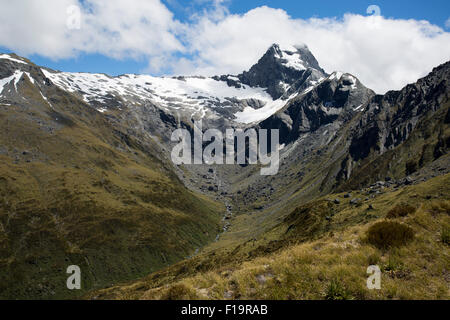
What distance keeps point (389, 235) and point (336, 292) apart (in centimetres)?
620

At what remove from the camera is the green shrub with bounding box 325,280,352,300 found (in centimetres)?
1312

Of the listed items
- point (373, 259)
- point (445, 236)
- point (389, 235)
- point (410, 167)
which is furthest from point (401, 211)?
point (410, 167)

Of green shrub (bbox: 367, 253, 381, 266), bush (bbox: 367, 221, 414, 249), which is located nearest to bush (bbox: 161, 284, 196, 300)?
green shrub (bbox: 367, 253, 381, 266)

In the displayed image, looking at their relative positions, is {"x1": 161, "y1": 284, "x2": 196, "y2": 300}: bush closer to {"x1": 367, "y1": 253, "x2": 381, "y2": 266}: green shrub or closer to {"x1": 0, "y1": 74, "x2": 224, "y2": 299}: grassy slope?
{"x1": 367, "y1": 253, "x2": 381, "y2": 266}: green shrub

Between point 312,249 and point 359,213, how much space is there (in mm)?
59790

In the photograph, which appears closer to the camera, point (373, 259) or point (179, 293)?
point (179, 293)

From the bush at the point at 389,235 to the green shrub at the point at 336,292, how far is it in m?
4.76

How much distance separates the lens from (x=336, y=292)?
13367mm

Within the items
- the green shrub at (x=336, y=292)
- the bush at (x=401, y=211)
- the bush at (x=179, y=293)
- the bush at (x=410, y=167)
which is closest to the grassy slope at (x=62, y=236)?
the bush at (x=410, y=167)

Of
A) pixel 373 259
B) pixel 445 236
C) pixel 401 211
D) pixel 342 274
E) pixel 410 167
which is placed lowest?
pixel 342 274

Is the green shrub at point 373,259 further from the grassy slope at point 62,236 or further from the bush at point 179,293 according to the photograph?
the grassy slope at point 62,236

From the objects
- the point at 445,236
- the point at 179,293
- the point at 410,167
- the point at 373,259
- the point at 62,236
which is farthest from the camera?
the point at 62,236

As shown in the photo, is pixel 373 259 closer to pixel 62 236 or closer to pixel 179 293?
pixel 179 293

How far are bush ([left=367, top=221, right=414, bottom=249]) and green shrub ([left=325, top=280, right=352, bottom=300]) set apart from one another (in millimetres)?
4763
